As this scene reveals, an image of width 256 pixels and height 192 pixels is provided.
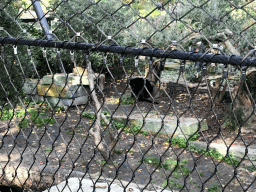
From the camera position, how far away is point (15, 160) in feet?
14.7

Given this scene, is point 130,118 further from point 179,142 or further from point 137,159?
point 137,159

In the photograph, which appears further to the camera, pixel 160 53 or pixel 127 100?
pixel 127 100

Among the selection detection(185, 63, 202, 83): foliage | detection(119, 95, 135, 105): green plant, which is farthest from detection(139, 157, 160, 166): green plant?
detection(185, 63, 202, 83): foliage

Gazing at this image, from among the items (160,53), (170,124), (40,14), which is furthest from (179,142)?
(160,53)

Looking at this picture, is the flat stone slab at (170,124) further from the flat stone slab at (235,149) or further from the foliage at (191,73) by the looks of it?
the foliage at (191,73)

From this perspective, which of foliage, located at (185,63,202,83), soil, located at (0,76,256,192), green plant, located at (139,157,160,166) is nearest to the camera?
soil, located at (0,76,256,192)

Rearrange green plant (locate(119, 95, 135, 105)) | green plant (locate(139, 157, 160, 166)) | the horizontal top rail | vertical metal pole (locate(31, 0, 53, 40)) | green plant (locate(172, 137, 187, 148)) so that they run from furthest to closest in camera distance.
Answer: green plant (locate(119, 95, 135, 105)) < green plant (locate(172, 137, 187, 148)) < green plant (locate(139, 157, 160, 166)) < vertical metal pole (locate(31, 0, 53, 40)) < the horizontal top rail

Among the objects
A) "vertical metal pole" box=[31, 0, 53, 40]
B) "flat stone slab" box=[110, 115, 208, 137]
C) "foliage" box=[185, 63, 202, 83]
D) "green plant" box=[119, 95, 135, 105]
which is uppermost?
"vertical metal pole" box=[31, 0, 53, 40]

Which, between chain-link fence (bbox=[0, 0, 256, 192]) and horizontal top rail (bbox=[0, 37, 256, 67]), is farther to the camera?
chain-link fence (bbox=[0, 0, 256, 192])

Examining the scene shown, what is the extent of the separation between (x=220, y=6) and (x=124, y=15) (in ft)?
8.85

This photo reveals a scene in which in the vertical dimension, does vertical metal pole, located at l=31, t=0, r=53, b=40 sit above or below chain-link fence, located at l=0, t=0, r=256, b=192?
above

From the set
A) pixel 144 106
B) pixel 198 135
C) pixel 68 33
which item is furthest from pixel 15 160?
pixel 68 33

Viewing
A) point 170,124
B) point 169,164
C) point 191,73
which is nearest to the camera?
point 169,164

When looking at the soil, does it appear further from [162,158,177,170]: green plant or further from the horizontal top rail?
the horizontal top rail
